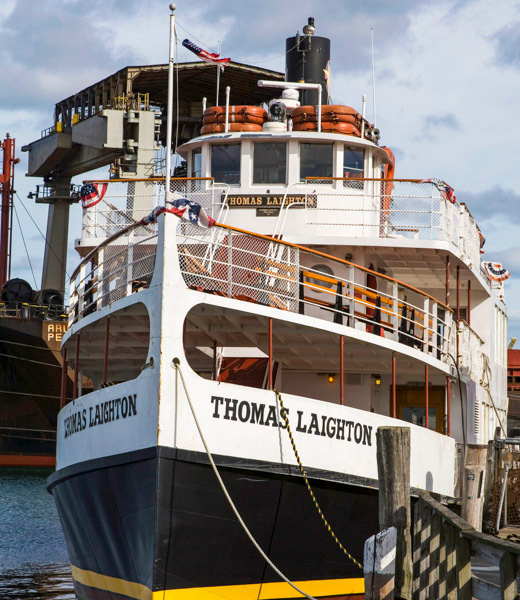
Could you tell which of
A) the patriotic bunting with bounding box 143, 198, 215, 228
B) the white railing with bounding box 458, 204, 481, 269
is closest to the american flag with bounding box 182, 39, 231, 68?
the patriotic bunting with bounding box 143, 198, 215, 228

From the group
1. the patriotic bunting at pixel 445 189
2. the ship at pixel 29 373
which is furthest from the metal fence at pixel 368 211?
the ship at pixel 29 373

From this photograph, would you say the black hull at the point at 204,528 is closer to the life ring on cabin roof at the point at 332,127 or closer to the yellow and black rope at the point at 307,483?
the yellow and black rope at the point at 307,483

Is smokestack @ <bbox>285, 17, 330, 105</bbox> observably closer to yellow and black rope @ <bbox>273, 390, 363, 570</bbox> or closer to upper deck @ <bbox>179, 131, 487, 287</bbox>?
upper deck @ <bbox>179, 131, 487, 287</bbox>

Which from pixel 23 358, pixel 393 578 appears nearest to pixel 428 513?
pixel 393 578

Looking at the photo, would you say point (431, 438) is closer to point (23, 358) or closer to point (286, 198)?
point (286, 198)

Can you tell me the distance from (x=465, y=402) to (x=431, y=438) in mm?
2508

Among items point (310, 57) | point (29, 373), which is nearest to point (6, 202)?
point (29, 373)

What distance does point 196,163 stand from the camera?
61.1 ft

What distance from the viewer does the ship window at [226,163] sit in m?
17.9

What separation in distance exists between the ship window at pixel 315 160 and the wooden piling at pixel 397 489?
8.27 m

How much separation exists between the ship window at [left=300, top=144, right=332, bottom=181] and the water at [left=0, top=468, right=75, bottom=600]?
27.6 ft

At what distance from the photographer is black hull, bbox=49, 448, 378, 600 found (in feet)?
35.8

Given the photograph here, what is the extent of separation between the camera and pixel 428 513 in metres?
9.80

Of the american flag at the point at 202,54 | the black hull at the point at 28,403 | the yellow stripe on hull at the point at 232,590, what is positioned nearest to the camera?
the yellow stripe on hull at the point at 232,590
